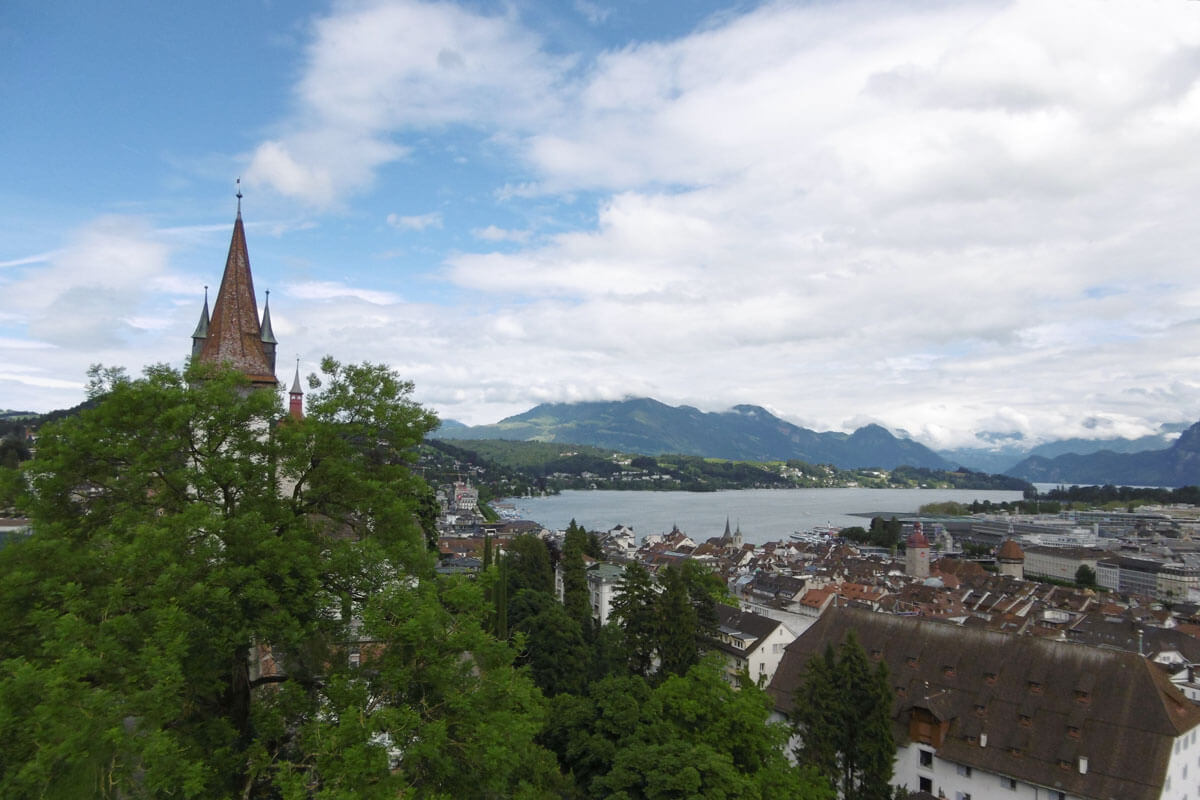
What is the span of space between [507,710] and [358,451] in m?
4.43

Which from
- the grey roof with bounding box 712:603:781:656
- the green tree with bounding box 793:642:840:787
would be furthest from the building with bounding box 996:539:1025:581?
the green tree with bounding box 793:642:840:787

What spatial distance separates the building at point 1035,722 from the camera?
19203mm

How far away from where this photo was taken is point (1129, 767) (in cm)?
1902

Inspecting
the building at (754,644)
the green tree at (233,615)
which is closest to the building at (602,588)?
the building at (754,644)

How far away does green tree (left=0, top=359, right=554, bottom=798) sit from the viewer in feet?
25.8

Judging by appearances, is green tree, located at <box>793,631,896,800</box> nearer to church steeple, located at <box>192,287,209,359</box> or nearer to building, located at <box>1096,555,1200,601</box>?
church steeple, located at <box>192,287,209,359</box>

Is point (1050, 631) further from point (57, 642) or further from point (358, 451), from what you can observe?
point (57, 642)

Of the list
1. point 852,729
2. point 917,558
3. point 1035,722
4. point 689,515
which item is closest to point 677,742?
point 852,729

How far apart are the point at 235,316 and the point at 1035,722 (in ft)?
78.7

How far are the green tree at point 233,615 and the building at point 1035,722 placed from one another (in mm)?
16597

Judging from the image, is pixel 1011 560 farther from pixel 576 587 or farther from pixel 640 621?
pixel 640 621

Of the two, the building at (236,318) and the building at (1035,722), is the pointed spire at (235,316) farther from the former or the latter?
the building at (1035,722)

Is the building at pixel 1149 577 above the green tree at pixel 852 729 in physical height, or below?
below

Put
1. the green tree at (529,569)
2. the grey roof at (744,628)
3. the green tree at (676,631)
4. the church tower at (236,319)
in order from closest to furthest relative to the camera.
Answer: the church tower at (236,319) → the green tree at (676,631) → the grey roof at (744,628) → the green tree at (529,569)
